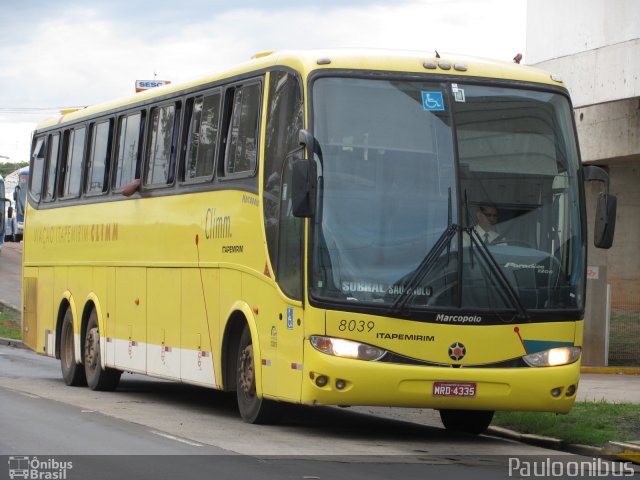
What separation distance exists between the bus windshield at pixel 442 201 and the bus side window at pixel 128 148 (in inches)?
239

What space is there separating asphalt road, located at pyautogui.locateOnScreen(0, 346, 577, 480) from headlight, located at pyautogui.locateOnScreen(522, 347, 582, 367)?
2.88ft

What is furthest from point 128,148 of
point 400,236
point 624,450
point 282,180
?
point 624,450

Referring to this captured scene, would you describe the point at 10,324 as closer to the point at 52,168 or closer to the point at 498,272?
the point at 52,168

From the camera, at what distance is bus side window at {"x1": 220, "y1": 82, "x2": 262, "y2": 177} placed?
50.5ft

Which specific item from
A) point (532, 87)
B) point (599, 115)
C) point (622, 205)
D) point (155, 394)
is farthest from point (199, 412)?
point (622, 205)

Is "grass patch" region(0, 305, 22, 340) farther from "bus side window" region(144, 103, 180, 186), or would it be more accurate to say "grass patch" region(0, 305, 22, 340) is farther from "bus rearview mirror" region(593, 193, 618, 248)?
"bus rearview mirror" region(593, 193, 618, 248)

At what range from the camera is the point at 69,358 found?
2223 cm

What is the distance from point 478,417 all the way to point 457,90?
3709 mm

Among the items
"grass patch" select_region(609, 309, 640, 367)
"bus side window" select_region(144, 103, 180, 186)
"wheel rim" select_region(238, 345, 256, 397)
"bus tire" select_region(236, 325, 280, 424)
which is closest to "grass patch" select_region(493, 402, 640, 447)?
"bus tire" select_region(236, 325, 280, 424)

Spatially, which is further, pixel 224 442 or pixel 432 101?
pixel 432 101

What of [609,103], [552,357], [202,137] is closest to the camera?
[552,357]

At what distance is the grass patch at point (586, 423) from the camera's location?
48.4 ft

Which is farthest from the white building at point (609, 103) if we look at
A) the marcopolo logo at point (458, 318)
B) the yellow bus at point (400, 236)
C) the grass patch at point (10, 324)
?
the grass patch at point (10, 324)

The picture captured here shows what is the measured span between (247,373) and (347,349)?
2.18 metres
